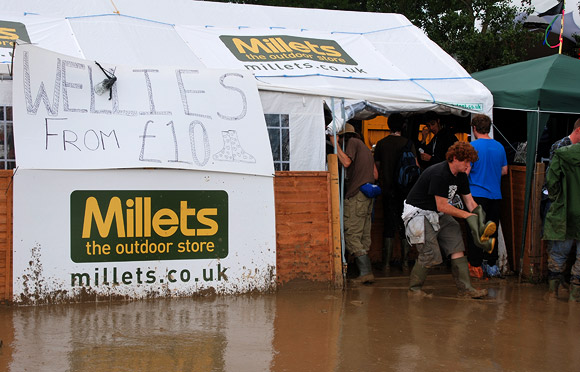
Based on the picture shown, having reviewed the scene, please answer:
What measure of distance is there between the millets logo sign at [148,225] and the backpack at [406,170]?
257 centimetres

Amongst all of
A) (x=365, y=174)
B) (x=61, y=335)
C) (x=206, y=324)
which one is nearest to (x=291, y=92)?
(x=365, y=174)

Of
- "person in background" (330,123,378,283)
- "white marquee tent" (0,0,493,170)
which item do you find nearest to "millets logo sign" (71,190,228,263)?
"white marquee tent" (0,0,493,170)

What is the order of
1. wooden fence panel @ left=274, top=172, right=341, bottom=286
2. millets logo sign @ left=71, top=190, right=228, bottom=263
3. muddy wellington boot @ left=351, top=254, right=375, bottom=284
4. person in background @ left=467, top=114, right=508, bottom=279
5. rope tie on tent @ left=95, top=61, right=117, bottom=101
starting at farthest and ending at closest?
1. person in background @ left=467, top=114, right=508, bottom=279
2. muddy wellington boot @ left=351, top=254, right=375, bottom=284
3. wooden fence panel @ left=274, top=172, right=341, bottom=286
4. rope tie on tent @ left=95, top=61, right=117, bottom=101
5. millets logo sign @ left=71, top=190, right=228, bottom=263

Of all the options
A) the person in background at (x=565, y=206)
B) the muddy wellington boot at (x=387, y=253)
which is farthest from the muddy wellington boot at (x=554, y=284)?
the muddy wellington boot at (x=387, y=253)

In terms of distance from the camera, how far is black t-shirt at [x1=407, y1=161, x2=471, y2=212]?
698 centimetres

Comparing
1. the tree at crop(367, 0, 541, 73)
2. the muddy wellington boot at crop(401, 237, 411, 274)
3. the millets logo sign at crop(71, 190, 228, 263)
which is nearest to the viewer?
the millets logo sign at crop(71, 190, 228, 263)

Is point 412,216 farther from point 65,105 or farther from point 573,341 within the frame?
point 65,105

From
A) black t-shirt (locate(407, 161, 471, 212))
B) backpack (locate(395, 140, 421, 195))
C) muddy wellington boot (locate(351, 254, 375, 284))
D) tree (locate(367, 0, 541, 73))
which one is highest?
tree (locate(367, 0, 541, 73))

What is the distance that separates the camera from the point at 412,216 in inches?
286

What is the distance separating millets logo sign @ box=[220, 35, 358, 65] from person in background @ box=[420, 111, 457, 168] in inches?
56.8

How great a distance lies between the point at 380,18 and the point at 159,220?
5.35 m

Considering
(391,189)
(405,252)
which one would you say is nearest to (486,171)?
(391,189)

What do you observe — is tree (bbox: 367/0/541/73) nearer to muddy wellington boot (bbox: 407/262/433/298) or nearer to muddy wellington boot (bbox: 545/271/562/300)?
muddy wellington boot (bbox: 545/271/562/300)

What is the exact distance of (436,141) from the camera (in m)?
9.45
